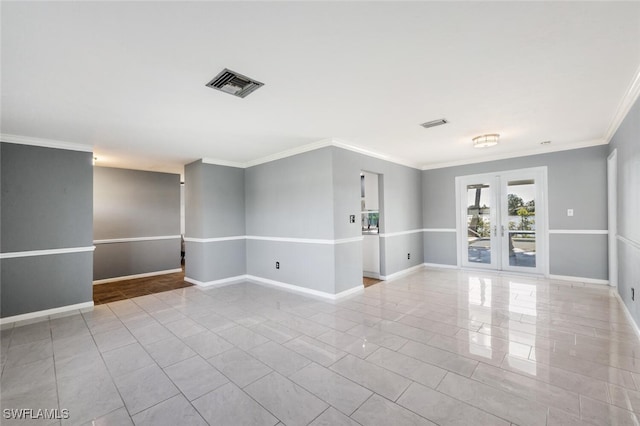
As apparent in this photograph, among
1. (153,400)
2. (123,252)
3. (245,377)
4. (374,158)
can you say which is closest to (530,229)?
(374,158)

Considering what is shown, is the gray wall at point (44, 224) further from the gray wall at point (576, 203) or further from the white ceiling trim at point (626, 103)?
the gray wall at point (576, 203)

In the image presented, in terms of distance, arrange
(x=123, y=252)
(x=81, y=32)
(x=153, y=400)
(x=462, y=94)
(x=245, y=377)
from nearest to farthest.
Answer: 1. (x=81, y=32)
2. (x=153, y=400)
3. (x=245, y=377)
4. (x=462, y=94)
5. (x=123, y=252)

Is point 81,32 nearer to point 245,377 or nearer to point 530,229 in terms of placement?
point 245,377

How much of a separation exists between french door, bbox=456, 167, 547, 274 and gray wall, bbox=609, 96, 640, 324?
1526 millimetres

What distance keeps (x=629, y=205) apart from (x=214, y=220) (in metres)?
6.24

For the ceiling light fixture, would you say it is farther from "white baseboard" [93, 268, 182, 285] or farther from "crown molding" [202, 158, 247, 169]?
"white baseboard" [93, 268, 182, 285]

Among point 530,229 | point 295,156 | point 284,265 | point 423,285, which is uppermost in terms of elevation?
point 295,156

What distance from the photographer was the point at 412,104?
3.08 m

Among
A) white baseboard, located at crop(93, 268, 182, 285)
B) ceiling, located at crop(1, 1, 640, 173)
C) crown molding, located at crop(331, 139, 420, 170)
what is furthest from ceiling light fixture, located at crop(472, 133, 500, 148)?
white baseboard, located at crop(93, 268, 182, 285)

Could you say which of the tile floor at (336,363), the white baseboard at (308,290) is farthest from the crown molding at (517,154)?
the white baseboard at (308,290)

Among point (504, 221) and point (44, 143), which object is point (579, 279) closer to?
point (504, 221)

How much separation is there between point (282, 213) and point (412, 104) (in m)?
3.05

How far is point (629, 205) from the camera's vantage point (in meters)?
3.26

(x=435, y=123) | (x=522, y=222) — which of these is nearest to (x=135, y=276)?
(x=435, y=123)
